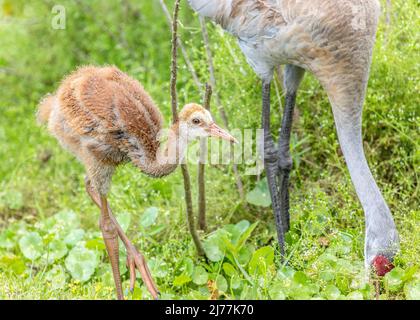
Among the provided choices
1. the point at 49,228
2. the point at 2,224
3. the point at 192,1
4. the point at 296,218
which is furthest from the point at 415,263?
the point at 2,224

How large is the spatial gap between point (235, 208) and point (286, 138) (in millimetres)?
624

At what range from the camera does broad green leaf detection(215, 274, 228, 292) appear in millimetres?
4531

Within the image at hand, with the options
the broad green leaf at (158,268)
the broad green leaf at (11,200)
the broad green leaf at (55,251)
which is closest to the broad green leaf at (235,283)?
the broad green leaf at (158,268)

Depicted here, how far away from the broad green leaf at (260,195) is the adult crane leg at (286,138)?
0.71ft

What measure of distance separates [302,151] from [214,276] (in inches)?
51.0

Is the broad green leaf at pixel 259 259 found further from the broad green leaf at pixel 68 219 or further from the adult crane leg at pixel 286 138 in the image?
the broad green leaf at pixel 68 219

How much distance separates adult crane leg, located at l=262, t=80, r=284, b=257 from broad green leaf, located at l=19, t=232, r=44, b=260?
1500mm

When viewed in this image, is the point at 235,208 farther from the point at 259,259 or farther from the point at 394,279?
the point at 394,279

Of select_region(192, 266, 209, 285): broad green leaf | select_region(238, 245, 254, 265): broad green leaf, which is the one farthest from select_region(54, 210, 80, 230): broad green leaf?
select_region(238, 245, 254, 265): broad green leaf

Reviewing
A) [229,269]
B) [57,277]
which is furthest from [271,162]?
[57,277]

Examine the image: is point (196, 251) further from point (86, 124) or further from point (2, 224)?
point (2, 224)

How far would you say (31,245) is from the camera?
5086 mm

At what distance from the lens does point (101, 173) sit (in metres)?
4.21

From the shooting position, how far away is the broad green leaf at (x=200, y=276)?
4664 mm
